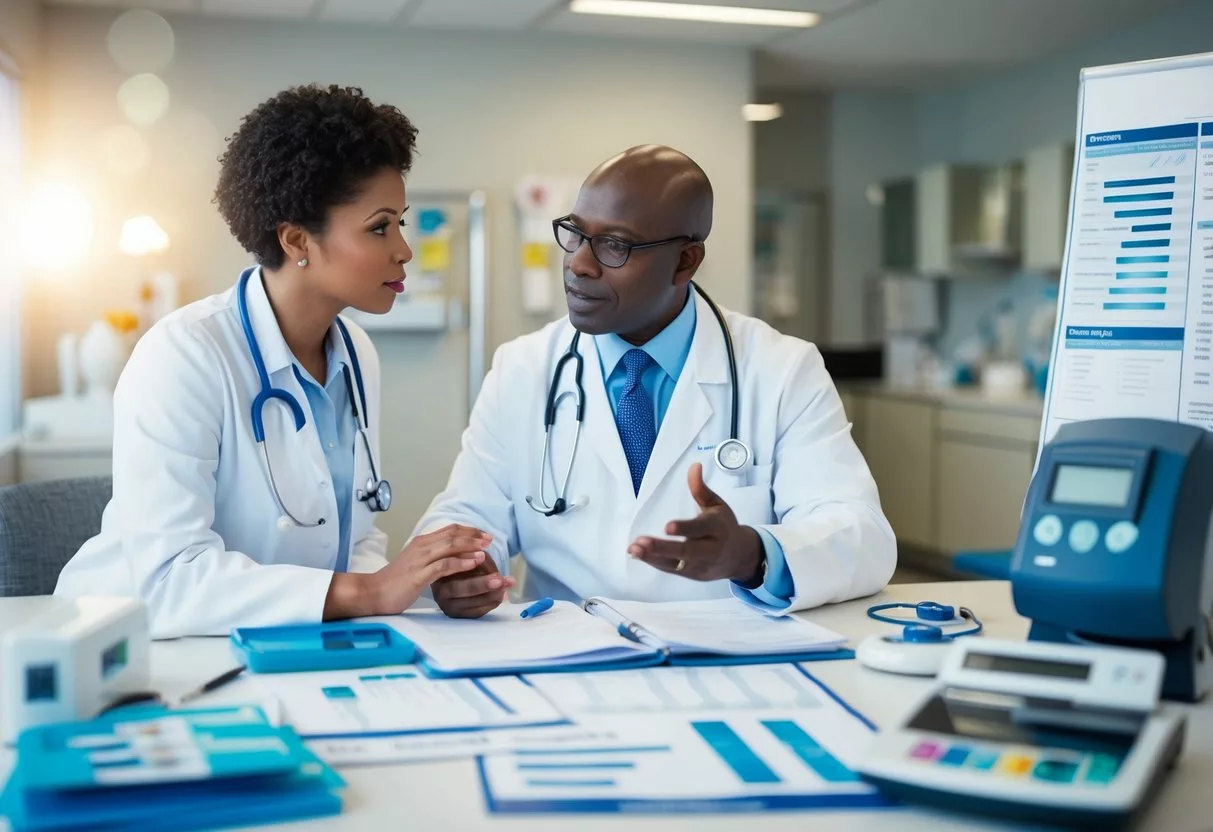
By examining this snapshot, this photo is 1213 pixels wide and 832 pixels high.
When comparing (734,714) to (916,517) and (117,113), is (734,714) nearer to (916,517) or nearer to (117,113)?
(117,113)

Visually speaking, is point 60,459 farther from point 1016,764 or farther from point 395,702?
point 1016,764

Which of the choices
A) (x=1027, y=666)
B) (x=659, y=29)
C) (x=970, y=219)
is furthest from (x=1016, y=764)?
Result: (x=970, y=219)

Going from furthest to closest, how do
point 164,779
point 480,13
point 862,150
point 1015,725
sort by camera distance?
point 862,150
point 480,13
point 1015,725
point 164,779

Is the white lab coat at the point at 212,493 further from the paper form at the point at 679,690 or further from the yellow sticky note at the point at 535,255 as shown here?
the yellow sticky note at the point at 535,255

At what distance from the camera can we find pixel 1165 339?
4.95 feet

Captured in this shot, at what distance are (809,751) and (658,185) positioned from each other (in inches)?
45.1

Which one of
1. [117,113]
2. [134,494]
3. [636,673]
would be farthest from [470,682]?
[117,113]

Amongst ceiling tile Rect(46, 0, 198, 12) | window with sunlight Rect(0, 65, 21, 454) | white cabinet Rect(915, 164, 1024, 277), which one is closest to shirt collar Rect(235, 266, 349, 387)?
window with sunlight Rect(0, 65, 21, 454)

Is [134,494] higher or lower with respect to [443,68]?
lower

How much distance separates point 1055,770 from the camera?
3.08ft

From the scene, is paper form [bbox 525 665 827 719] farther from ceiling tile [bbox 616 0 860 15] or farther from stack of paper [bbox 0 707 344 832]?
ceiling tile [bbox 616 0 860 15]

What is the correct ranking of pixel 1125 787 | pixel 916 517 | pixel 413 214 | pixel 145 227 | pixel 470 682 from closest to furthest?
pixel 1125 787 < pixel 470 682 < pixel 145 227 < pixel 413 214 < pixel 916 517

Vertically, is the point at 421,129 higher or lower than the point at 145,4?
lower

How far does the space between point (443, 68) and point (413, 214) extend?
0.62 metres
